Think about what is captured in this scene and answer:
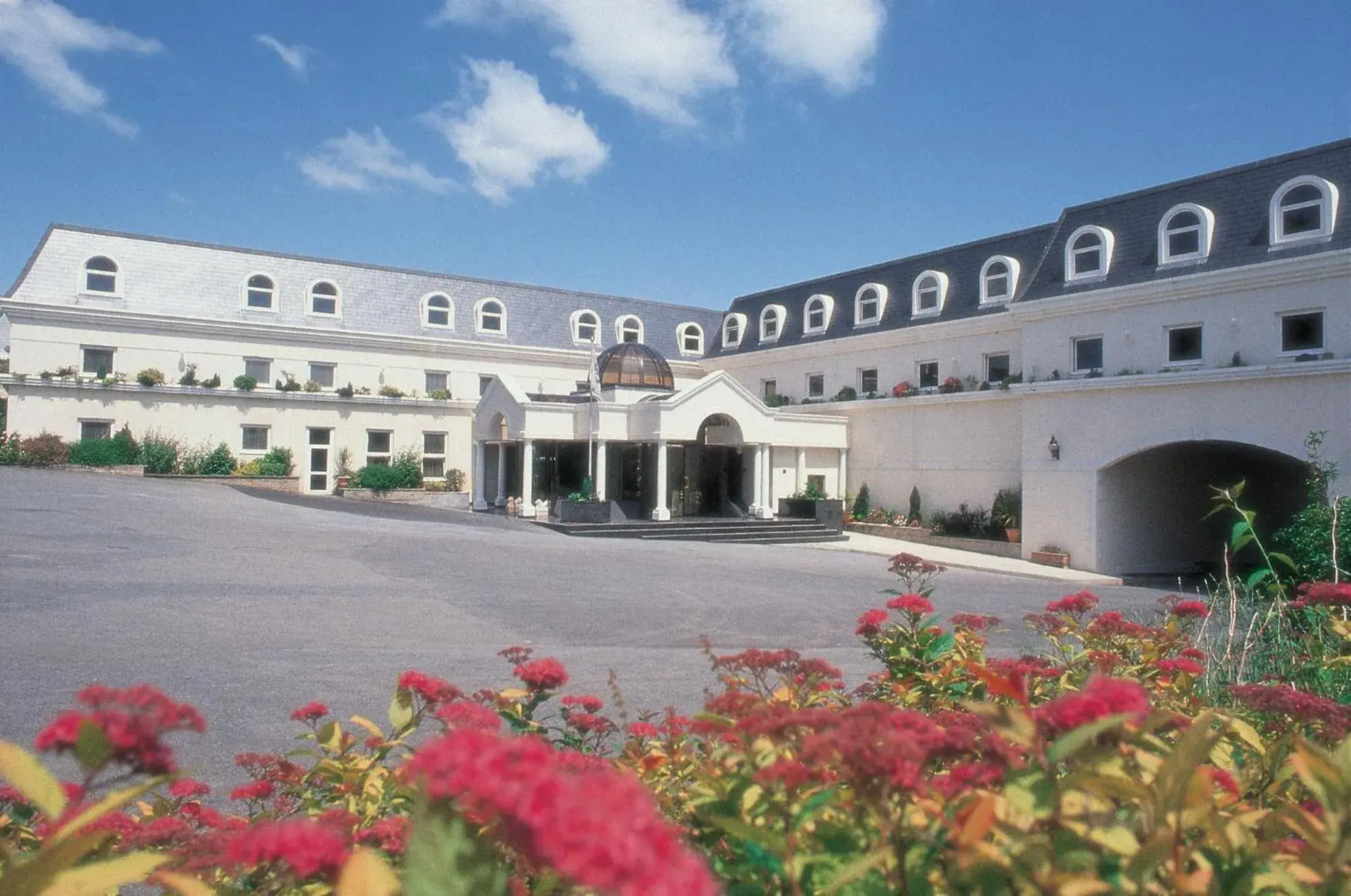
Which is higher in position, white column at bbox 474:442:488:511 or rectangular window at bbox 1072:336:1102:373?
rectangular window at bbox 1072:336:1102:373

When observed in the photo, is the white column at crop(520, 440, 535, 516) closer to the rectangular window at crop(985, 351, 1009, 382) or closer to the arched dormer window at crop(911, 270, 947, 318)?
the arched dormer window at crop(911, 270, 947, 318)

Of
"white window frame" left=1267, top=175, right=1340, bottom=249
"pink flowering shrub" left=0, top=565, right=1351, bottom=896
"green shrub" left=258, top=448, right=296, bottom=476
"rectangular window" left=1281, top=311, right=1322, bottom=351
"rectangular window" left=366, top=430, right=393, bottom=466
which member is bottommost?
"pink flowering shrub" left=0, top=565, right=1351, bottom=896

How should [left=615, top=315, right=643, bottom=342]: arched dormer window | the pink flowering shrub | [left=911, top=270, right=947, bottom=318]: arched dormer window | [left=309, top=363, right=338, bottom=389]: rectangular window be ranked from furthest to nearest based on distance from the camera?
[left=615, top=315, right=643, bottom=342]: arched dormer window < [left=309, top=363, right=338, bottom=389]: rectangular window < [left=911, top=270, right=947, bottom=318]: arched dormer window < the pink flowering shrub

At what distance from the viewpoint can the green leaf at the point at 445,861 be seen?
3.59 feet

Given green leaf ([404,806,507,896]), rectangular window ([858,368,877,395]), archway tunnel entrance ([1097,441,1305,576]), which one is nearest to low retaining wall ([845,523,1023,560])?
archway tunnel entrance ([1097,441,1305,576])

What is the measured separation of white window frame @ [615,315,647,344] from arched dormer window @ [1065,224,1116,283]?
21239 mm

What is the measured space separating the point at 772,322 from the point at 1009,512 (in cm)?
1600

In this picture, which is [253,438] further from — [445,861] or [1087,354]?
[445,861]

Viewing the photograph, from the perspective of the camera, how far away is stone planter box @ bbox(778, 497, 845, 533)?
31.6m

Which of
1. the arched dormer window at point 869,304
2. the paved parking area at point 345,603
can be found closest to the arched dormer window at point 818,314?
the arched dormer window at point 869,304

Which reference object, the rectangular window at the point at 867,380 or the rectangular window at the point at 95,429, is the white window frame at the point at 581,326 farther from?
the rectangular window at the point at 95,429

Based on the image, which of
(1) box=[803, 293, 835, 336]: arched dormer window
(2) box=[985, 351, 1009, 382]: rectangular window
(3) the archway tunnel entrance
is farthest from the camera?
(1) box=[803, 293, 835, 336]: arched dormer window

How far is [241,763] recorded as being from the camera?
307cm

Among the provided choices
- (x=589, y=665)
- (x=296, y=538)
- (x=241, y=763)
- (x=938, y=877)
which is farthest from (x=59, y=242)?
(x=938, y=877)
